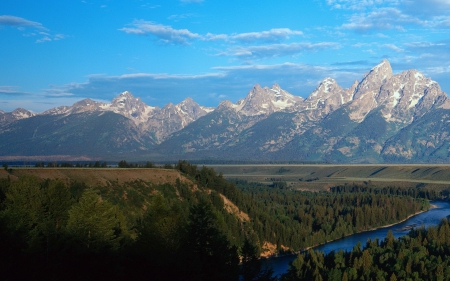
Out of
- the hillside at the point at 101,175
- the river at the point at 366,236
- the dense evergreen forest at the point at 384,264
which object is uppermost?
the hillside at the point at 101,175

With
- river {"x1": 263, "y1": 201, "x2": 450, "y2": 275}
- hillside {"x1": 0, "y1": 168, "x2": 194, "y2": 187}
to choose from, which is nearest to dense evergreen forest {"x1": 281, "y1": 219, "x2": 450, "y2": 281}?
river {"x1": 263, "y1": 201, "x2": 450, "y2": 275}

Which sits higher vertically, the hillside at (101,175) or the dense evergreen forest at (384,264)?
the hillside at (101,175)

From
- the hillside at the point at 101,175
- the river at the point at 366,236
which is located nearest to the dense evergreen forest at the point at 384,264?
the river at the point at 366,236

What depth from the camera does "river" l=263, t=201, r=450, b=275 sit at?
11572 cm

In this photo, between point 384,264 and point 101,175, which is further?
point 101,175

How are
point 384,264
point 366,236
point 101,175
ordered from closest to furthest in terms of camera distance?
point 384,264 < point 101,175 < point 366,236

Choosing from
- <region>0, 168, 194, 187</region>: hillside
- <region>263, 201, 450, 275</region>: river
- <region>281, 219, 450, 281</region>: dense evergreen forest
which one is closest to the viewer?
<region>281, 219, 450, 281</region>: dense evergreen forest

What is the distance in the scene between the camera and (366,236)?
150 m

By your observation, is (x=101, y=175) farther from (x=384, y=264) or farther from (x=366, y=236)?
(x=366, y=236)

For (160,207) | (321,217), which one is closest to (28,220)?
(160,207)

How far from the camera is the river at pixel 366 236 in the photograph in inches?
4556

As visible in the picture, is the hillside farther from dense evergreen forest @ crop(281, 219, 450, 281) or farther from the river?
dense evergreen forest @ crop(281, 219, 450, 281)

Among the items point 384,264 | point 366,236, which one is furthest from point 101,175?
Result: point 366,236

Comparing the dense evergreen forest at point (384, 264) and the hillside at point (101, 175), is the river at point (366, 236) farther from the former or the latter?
the hillside at point (101, 175)
